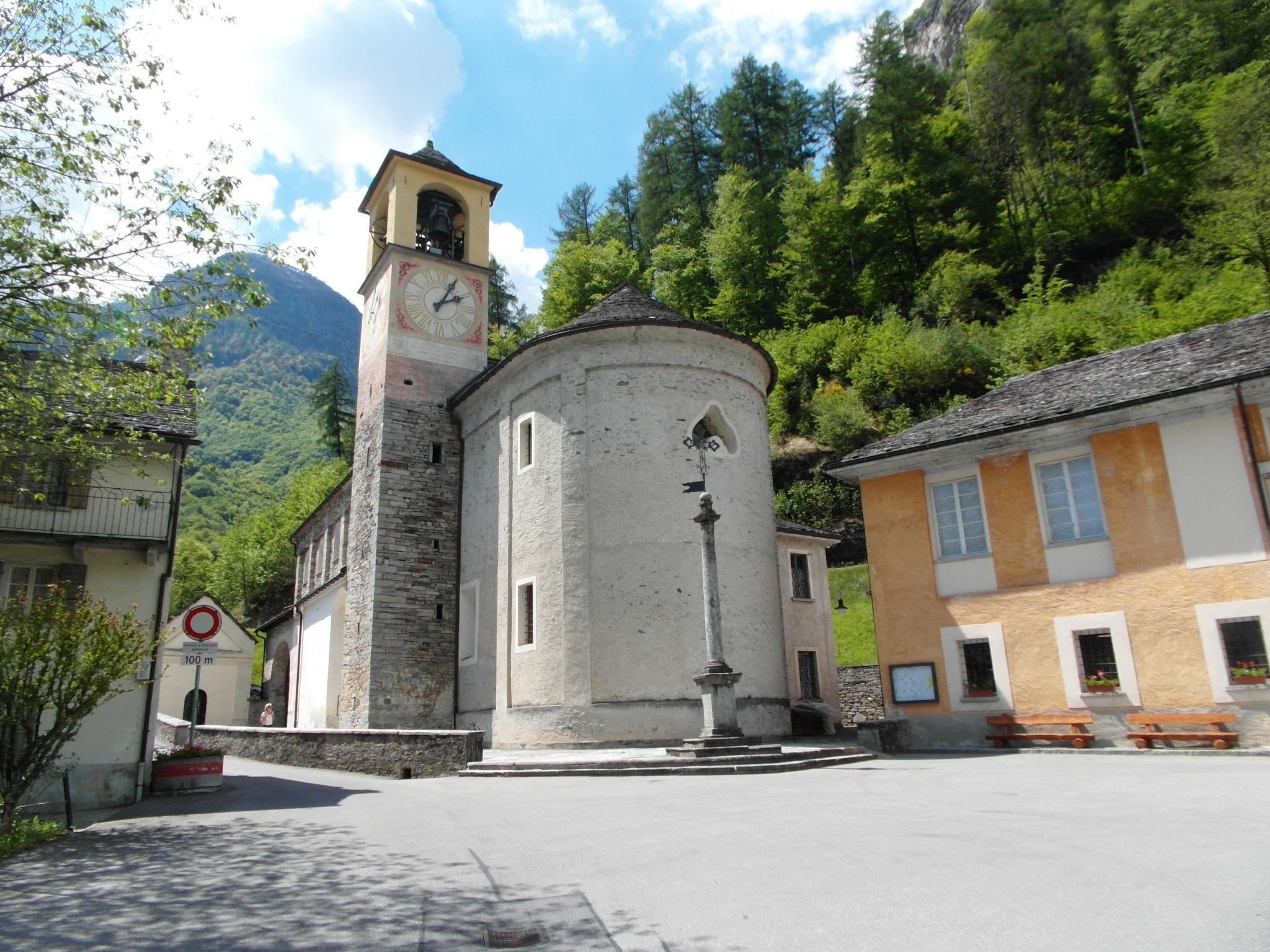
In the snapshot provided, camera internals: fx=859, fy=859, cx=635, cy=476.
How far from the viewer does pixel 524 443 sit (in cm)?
1952

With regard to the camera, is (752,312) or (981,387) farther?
(752,312)

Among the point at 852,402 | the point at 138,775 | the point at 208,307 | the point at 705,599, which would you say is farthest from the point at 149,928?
the point at 852,402

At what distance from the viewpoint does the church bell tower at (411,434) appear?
69.2ft

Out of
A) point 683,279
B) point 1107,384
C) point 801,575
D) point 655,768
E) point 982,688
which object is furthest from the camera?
point 683,279

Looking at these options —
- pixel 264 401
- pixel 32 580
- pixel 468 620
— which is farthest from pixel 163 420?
pixel 264 401

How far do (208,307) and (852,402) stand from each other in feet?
95.8

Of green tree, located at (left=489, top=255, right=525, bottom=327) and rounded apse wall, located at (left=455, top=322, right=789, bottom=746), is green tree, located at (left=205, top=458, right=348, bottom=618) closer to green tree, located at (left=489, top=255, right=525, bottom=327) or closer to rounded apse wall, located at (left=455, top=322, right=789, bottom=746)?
green tree, located at (left=489, top=255, right=525, bottom=327)

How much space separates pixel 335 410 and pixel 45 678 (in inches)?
2076

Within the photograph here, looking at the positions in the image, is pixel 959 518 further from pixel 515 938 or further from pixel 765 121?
pixel 765 121

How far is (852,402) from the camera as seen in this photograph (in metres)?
35.8

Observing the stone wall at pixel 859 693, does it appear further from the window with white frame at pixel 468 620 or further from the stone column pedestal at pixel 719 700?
the stone column pedestal at pixel 719 700

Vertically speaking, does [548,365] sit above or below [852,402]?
below

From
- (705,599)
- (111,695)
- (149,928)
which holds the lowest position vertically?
(149,928)

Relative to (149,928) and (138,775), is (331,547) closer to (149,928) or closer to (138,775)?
(138,775)
